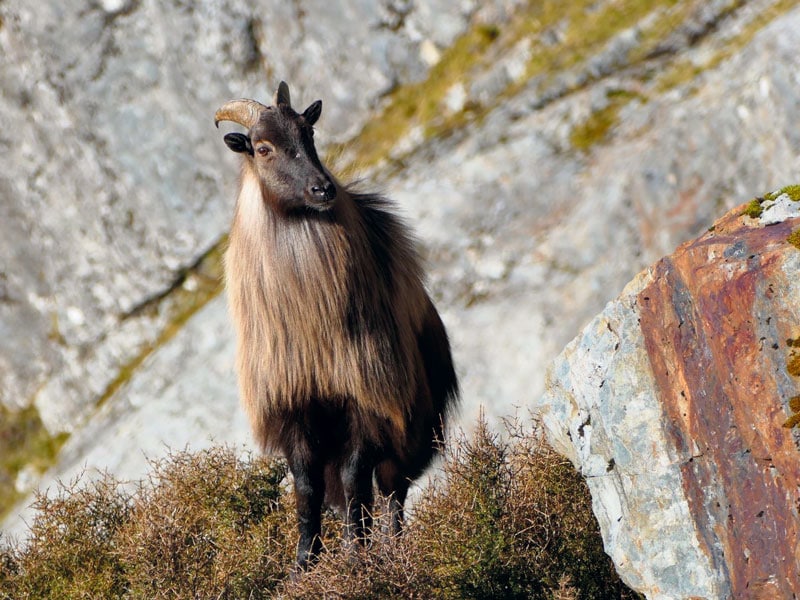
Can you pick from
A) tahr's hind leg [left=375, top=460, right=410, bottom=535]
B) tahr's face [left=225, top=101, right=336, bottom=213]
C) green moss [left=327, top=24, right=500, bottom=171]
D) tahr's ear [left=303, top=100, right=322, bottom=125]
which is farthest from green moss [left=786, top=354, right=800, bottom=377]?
green moss [left=327, top=24, right=500, bottom=171]

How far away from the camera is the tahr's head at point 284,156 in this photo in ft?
24.0

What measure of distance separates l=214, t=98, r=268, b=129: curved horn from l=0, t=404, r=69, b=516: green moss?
12.1 m

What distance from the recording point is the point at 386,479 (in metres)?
8.00

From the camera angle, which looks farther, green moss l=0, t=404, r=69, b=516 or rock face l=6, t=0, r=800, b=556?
green moss l=0, t=404, r=69, b=516

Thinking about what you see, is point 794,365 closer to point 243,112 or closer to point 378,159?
point 243,112

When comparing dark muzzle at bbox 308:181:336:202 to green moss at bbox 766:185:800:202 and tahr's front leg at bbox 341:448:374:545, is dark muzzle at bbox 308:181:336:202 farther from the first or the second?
green moss at bbox 766:185:800:202

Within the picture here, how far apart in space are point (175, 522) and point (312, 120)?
312cm

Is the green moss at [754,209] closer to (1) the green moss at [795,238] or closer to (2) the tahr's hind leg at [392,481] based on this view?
(1) the green moss at [795,238]

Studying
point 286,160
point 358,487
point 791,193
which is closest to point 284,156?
point 286,160

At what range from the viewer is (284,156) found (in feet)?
24.5

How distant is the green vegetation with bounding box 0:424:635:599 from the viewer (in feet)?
21.2

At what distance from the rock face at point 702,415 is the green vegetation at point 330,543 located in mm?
592

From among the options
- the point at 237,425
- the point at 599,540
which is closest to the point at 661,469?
the point at 599,540

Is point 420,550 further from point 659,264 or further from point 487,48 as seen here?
point 487,48
